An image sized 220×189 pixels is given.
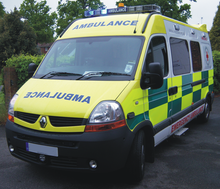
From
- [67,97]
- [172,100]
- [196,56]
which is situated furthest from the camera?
[196,56]

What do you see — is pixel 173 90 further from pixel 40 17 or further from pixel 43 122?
pixel 40 17

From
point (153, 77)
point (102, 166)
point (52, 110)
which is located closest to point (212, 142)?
point (153, 77)

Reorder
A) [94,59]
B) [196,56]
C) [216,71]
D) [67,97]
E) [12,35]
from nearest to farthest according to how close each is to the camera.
A: 1. [67,97]
2. [94,59]
3. [196,56]
4. [216,71]
5. [12,35]

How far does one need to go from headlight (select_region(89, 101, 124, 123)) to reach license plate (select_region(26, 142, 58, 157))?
574 mm

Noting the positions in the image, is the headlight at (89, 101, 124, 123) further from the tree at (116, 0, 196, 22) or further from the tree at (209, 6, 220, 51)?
the tree at (116, 0, 196, 22)

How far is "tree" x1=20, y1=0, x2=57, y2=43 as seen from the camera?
32.8m

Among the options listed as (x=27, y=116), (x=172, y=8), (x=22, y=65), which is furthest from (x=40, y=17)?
(x=27, y=116)

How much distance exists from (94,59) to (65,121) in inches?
46.6

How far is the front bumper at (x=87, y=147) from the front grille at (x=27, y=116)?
148mm

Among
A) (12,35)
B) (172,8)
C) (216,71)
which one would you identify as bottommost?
(216,71)

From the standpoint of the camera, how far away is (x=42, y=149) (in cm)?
312

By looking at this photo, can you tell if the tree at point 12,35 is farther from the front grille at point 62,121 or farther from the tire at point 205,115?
the front grille at point 62,121

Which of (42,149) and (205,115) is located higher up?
(42,149)

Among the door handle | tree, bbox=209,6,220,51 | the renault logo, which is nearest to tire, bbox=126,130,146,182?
the renault logo
